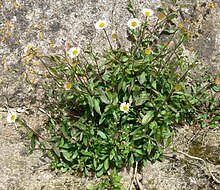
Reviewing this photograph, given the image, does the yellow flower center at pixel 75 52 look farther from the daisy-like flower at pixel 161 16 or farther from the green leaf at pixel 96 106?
the daisy-like flower at pixel 161 16

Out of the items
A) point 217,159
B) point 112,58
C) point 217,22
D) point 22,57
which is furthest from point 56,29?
point 217,159

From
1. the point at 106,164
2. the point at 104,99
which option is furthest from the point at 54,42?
the point at 106,164

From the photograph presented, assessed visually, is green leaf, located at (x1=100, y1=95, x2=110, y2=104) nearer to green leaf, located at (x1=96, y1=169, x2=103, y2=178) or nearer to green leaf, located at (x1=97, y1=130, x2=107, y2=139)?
green leaf, located at (x1=97, y1=130, x2=107, y2=139)

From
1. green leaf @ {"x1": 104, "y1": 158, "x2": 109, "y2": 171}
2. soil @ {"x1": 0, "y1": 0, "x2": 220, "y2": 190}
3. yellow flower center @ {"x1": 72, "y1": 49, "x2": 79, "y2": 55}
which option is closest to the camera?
green leaf @ {"x1": 104, "y1": 158, "x2": 109, "y2": 171}

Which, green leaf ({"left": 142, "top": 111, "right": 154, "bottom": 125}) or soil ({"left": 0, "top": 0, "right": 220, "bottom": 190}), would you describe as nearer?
green leaf ({"left": 142, "top": 111, "right": 154, "bottom": 125})

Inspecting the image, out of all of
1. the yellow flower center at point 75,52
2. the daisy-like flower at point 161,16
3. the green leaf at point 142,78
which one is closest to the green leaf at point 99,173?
the green leaf at point 142,78

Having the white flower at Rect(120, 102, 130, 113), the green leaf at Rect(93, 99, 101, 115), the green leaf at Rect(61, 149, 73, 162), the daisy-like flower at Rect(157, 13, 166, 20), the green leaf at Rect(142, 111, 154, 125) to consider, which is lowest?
the green leaf at Rect(61, 149, 73, 162)

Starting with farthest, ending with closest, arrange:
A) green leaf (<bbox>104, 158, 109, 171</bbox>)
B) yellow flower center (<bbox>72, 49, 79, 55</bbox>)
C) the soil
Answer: the soil
yellow flower center (<bbox>72, 49, 79, 55</bbox>)
green leaf (<bbox>104, 158, 109, 171</bbox>)

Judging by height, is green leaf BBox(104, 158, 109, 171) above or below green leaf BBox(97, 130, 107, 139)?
below

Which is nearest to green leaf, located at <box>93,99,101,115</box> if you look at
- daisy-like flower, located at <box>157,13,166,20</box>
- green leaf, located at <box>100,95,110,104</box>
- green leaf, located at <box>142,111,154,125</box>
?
green leaf, located at <box>100,95,110,104</box>

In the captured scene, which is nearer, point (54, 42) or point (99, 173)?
point (99, 173)

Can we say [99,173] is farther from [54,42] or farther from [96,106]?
[54,42]
